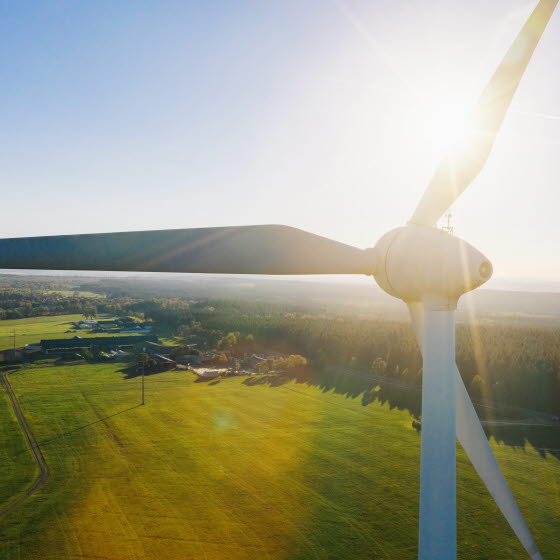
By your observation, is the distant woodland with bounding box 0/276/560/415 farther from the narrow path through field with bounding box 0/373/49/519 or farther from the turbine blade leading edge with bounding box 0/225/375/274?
the turbine blade leading edge with bounding box 0/225/375/274

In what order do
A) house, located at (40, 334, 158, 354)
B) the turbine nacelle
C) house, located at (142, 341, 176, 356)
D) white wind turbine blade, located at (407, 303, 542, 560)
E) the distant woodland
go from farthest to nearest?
1. house, located at (142, 341, 176, 356)
2. house, located at (40, 334, 158, 354)
3. the distant woodland
4. white wind turbine blade, located at (407, 303, 542, 560)
5. the turbine nacelle

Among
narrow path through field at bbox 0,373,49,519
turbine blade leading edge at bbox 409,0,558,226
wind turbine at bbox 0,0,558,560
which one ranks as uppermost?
turbine blade leading edge at bbox 409,0,558,226

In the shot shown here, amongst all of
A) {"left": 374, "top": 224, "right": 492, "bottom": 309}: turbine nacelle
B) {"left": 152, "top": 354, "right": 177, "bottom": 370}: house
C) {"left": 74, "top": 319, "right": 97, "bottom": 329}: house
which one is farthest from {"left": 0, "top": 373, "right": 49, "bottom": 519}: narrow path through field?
{"left": 74, "top": 319, "right": 97, "bottom": 329}: house

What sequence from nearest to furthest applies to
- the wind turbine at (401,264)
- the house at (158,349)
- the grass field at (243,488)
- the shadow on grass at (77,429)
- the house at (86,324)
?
the wind turbine at (401,264)
the grass field at (243,488)
the shadow on grass at (77,429)
the house at (158,349)
the house at (86,324)

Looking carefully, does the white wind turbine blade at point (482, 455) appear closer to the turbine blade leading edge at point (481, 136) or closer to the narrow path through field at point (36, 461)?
the turbine blade leading edge at point (481, 136)

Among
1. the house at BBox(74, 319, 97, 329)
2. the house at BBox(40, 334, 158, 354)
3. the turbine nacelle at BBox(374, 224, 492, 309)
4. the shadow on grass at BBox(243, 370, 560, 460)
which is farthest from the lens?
the house at BBox(74, 319, 97, 329)

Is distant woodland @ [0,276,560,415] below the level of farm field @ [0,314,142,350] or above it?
above

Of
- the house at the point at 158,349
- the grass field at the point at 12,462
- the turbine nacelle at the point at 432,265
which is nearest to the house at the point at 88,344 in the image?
the house at the point at 158,349
